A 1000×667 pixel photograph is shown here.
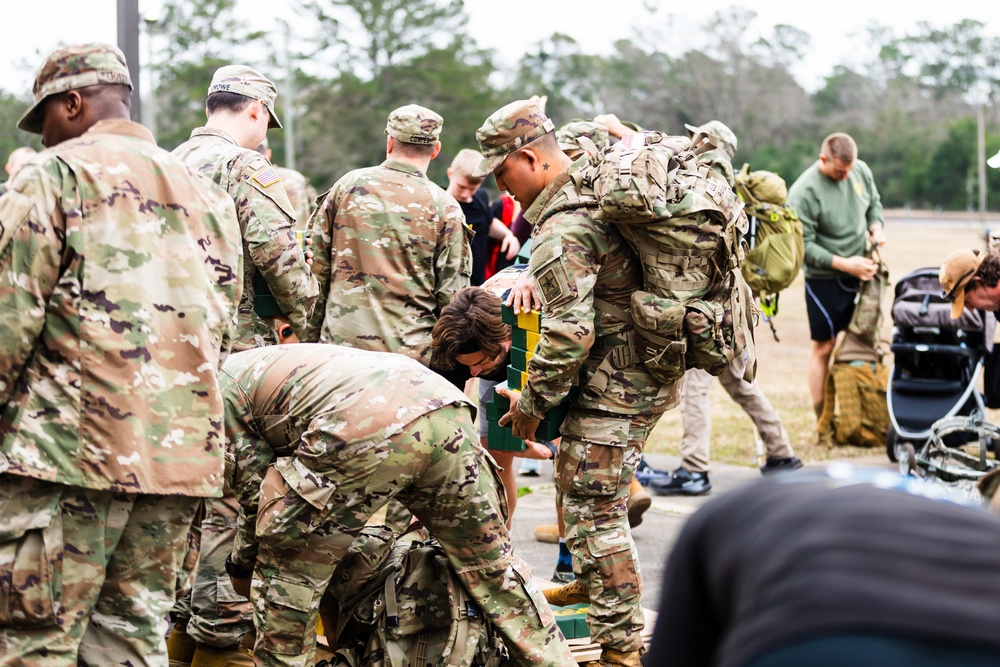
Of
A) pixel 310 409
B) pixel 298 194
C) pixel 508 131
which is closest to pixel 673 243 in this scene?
pixel 508 131

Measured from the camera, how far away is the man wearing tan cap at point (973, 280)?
5.60 meters

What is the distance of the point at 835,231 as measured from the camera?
8.52m

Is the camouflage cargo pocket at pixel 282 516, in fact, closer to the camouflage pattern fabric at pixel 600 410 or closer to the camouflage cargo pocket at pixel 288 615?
the camouflage cargo pocket at pixel 288 615

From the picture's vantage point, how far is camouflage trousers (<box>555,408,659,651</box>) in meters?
4.22

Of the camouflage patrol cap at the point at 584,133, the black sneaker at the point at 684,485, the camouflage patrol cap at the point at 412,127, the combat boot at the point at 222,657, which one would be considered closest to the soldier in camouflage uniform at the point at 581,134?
the camouflage patrol cap at the point at 584,133

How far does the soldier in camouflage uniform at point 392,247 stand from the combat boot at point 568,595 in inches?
56.7

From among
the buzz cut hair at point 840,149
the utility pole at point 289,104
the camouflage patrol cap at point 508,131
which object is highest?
the camouflage patrol cap at point 508,131

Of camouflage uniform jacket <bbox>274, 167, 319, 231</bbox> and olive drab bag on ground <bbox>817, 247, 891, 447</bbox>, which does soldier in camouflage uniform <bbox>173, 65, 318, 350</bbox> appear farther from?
olive drab bag on ground <bbox>817, 247, 891, 447</bbox>

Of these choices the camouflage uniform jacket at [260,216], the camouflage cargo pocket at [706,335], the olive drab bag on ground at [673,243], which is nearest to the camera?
the olive drab bag on ground at [673,243]

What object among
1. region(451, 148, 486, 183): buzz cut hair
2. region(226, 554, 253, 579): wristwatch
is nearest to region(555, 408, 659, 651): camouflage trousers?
region(226, 554, 253, 579): wristwatch

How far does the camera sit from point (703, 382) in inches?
283

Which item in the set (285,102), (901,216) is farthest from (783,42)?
(285,102)

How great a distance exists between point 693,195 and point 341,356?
4.50ft

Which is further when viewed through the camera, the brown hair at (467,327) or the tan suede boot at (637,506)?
the tan suede boot at (637,506)
